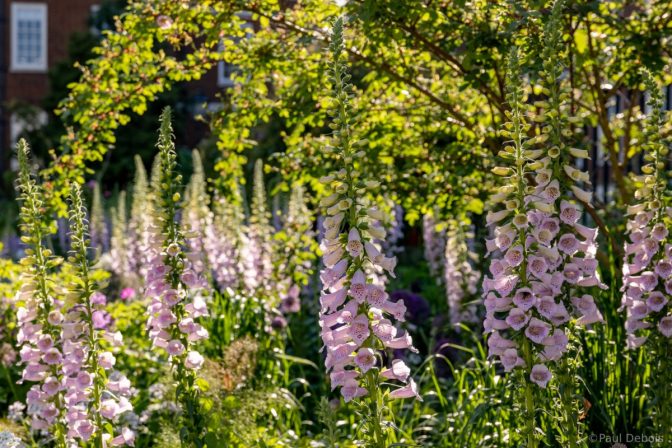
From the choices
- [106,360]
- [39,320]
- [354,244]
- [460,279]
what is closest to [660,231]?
[354,244]

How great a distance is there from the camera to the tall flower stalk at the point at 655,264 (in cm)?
338

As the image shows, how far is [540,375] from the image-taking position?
9.44ft

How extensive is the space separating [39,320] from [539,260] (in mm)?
1980

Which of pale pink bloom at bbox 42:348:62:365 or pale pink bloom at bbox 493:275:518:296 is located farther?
pale pink bloom at bbox 42:348:62:365

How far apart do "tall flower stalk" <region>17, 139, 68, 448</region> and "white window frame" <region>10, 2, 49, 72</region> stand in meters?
24.9

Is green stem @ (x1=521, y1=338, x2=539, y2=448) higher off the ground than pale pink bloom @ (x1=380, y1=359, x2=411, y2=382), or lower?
lower

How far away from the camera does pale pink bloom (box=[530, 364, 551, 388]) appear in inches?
113

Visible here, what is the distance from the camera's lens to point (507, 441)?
3.94 metres

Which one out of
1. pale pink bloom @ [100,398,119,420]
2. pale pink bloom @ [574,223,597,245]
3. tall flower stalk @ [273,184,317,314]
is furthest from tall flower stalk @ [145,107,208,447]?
tall flower stalk @ [273,184,317,314]

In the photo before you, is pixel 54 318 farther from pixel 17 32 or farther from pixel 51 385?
pixel 17 32

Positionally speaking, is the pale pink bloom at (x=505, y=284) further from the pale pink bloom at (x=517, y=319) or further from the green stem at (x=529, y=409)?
the green stem at (x=529, y=409)

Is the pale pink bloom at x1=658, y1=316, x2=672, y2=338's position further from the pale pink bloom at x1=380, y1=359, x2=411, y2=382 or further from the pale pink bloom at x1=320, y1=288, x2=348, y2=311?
the pale pink bloom at x1=320, y1=288, x2=348, y2=311

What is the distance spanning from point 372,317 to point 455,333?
3850 mm

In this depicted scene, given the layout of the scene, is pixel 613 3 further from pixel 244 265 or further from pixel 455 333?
pixel 244 265
